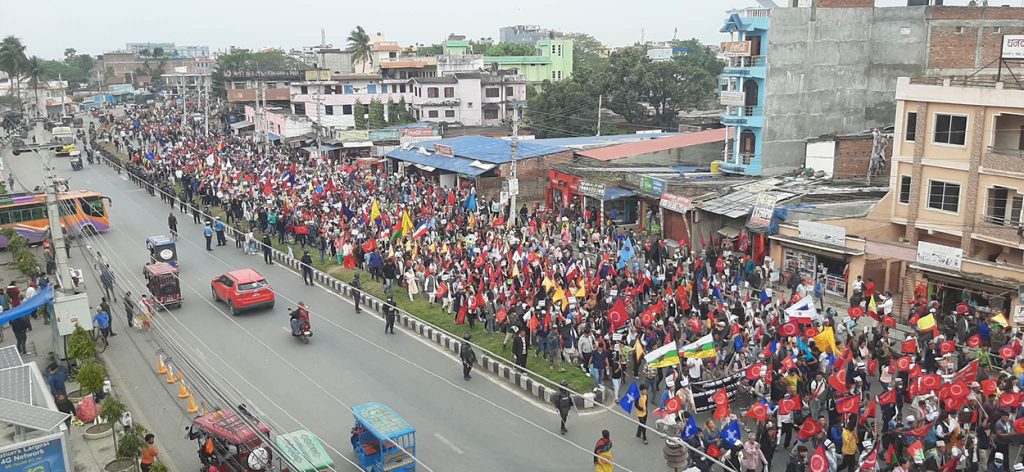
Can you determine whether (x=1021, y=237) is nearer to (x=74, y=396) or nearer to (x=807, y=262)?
(x=807, y=262)

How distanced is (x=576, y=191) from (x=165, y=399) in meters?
22.6

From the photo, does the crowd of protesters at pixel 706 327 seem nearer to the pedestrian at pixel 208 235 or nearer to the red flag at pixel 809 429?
the red flag at pixel 809 429

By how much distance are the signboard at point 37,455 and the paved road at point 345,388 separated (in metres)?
2.94

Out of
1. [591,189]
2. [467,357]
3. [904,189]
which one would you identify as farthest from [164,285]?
[904,189]

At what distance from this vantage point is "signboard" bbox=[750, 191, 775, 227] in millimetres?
27938

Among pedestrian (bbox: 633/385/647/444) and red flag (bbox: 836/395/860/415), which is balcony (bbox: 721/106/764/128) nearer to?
pedestrian (bbox: 633/385/647/444)

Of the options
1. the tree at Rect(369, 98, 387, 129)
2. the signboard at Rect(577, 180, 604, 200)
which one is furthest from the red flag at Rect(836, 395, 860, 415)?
the tree at Rect(369, 98, 387, 129)

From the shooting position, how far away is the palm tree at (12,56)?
9419 cm

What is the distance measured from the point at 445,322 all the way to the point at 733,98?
19.8m

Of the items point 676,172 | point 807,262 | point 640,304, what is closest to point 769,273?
point 807,262

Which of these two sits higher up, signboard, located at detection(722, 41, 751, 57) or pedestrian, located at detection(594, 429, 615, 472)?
signboard, located at detection(722, 41, 751, 57)

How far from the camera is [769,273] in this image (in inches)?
1045

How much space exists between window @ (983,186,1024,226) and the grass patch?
581 inches

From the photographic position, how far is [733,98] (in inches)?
1453
